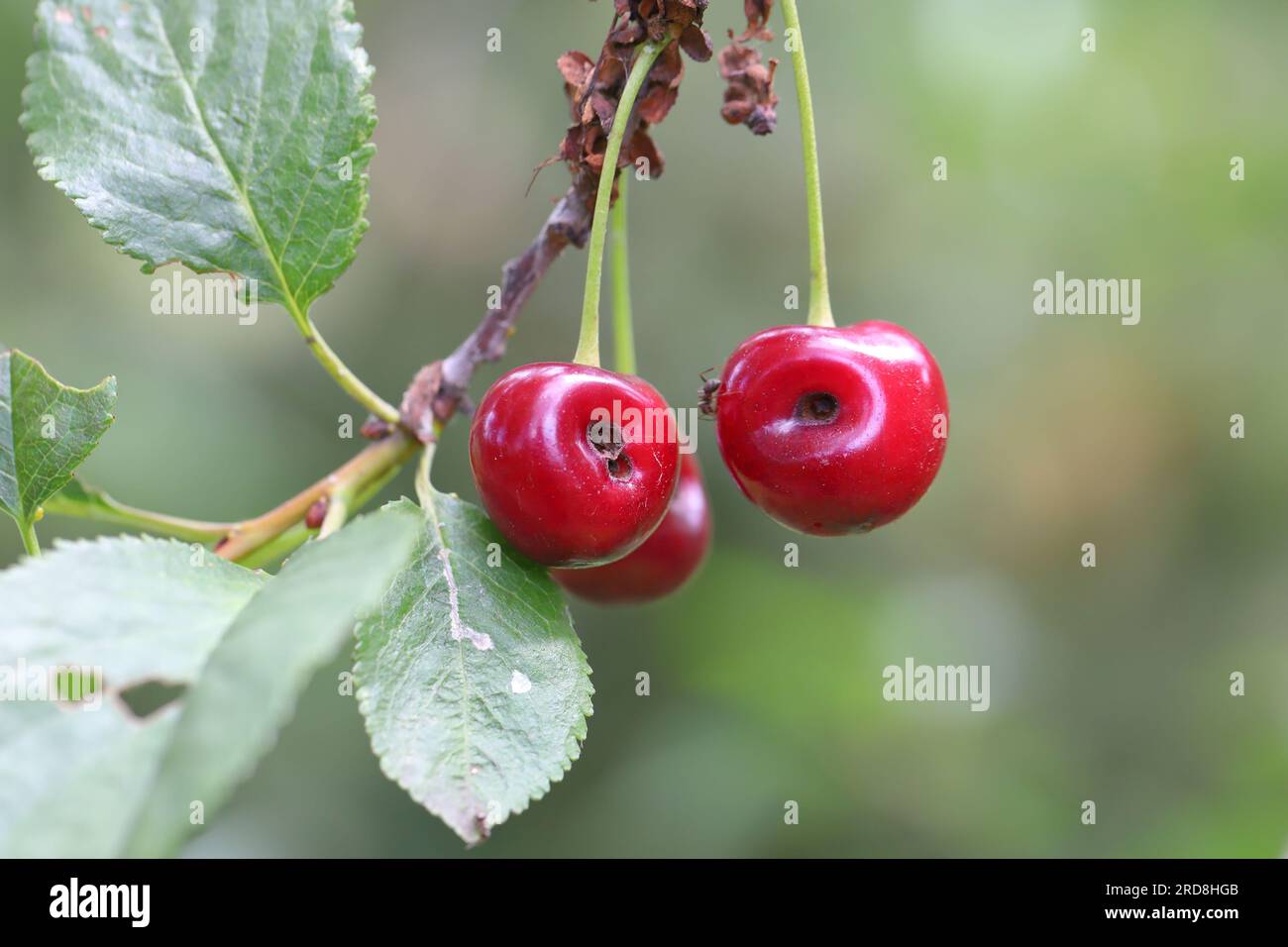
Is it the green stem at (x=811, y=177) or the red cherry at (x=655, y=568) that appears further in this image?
the red cherry at (x=655, y=568)

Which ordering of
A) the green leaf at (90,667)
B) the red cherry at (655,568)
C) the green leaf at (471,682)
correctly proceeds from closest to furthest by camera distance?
the green leaf at (90,667) → the green leaf at (471,682) → the red cherry at (655,568)

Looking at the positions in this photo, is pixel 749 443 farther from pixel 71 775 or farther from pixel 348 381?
pixel 71 775

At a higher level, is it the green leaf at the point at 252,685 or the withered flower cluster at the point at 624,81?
the withered flower cluster at the point at 624,81

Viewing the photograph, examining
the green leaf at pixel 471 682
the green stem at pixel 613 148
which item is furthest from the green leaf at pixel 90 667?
the green stem at pixel 613 148

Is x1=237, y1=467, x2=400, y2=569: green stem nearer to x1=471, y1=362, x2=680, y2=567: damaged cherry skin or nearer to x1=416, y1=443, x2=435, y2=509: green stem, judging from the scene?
x1=416, y1=443, x2=435, y2=509: green stem

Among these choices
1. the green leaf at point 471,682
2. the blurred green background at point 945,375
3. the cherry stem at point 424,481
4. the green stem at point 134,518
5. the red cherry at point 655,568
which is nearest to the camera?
the green leaf at point 471,682

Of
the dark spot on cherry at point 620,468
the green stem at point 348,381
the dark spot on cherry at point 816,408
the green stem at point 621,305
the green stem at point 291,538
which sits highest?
the green stem at point 621,305

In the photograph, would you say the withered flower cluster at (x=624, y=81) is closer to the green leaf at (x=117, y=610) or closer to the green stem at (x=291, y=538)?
the green stem at (x=291, y=538)

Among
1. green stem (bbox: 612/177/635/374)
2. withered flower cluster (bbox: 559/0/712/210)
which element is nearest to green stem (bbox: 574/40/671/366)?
withered flower cluster (bbox: 559/0/712/210)
